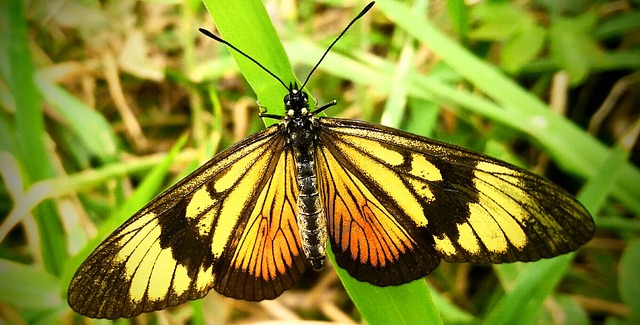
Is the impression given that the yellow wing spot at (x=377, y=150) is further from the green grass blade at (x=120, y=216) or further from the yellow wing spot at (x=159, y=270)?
the green grass blade at (x=120, y=216)

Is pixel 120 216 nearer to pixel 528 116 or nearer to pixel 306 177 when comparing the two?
pixel 306 177

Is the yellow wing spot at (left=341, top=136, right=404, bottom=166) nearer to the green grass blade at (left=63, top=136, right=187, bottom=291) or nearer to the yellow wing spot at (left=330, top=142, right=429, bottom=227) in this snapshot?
the yellow wing spot at (left=330, top=142, right=429, bottom=227)

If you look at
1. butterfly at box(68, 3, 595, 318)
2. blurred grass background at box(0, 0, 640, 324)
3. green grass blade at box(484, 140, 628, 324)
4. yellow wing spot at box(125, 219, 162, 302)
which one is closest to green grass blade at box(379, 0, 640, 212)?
blurred grass background at box(0, 0, 640, 324)

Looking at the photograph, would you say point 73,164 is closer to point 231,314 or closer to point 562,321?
point 231,314

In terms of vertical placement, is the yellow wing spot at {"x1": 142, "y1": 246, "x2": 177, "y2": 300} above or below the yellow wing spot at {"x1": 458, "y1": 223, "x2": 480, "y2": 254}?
above

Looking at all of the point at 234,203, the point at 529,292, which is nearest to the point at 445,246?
the point at 529,292

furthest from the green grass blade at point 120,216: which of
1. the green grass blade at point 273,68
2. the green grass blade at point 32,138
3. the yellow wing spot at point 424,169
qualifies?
the yellow wing spot at point 424,169

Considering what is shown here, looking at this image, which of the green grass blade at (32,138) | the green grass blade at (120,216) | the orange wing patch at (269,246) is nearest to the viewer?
the orange wing patch at (269,246)
